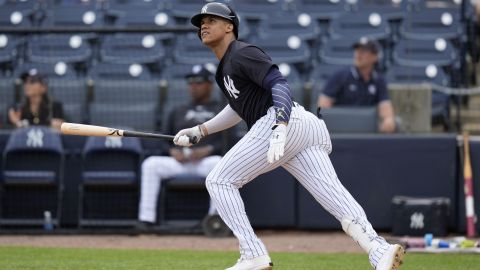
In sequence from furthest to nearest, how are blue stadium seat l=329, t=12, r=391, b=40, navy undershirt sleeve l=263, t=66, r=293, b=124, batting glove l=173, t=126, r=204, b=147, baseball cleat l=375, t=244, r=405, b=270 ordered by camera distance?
blue stadium seat l=329, t=12, r=391, b=40 → batting glove l=173, t=126, r=204, b=147 → baseball cleat l=375, t=244, r=405, b=270 → navy undershirt sleeve l=263, t=66, r=293, b=124

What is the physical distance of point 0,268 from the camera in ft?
23.2

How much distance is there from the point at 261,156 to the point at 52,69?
626 centimetres

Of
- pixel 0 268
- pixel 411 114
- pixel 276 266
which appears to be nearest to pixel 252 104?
pixel 276 266

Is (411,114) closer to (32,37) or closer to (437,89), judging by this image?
(437,89)

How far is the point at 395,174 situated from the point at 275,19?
12.3ft

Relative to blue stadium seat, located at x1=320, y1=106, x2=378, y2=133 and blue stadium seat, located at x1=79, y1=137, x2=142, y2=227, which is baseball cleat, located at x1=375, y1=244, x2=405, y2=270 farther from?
blue stadium seat, located at x1=79, y1=137, x2=142, y2=227

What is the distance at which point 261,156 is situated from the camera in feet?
19.3

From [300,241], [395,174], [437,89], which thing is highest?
[437,89]

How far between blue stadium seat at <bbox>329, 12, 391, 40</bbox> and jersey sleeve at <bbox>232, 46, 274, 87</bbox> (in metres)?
6.59

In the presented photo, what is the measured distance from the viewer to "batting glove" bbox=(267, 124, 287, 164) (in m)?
5.45

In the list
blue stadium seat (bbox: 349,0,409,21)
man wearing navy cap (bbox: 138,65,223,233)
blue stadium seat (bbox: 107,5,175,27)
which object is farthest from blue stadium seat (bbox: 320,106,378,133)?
blue stadium seat (bbox: 107,5,175,27)

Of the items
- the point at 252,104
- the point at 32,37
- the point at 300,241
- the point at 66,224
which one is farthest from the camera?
the point at 32,37

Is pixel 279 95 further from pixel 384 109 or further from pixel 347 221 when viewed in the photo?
pixel 384 109

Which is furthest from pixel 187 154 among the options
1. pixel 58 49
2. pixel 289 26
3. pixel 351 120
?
pixel 289 26
